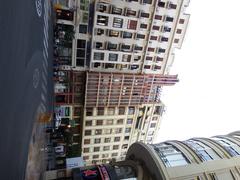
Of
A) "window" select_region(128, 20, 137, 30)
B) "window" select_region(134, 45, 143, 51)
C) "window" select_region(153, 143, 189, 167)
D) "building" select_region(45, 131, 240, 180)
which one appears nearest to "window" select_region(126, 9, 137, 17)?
"window" select_region(128, 20, 137, 30)

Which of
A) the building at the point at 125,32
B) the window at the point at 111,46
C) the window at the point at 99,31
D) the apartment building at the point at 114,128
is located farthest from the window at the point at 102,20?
the apartment building at the point at 114,128

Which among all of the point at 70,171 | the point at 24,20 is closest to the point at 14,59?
the point at 24,20

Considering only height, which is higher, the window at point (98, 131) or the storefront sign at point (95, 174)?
the storefront sign at point (95, 174)

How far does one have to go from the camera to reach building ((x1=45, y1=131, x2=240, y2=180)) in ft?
46.5

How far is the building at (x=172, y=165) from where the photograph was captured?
14.2 metres

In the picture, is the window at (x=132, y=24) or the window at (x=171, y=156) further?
the window at (x=132, y=24)

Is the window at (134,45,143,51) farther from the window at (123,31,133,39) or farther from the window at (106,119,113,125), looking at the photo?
the window at (106,119,113,125)

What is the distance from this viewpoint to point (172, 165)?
14.8 metres

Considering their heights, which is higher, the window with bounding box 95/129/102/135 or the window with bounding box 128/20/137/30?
Answer: the window with bounding box 128/20/137/30

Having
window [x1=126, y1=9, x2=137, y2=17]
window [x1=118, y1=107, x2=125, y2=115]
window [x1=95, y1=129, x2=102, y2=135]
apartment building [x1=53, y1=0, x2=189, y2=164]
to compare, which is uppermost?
window [x1=126, y1=9, x2=137, y2=17]

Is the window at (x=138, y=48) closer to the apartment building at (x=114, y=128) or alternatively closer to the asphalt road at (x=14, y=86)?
the apartment building at (x=114, y=128)

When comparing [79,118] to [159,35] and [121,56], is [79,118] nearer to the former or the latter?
[121,56]

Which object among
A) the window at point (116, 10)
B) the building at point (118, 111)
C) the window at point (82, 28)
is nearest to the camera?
the window at point (82, 28)

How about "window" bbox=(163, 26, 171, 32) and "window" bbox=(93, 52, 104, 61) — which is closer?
"window" bbox=(93, 52, 104, 61)
